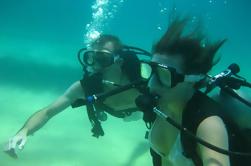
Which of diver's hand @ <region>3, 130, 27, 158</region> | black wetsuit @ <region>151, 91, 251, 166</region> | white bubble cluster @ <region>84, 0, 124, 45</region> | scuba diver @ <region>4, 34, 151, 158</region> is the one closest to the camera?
black wetsuit @ <region>151, 91, 251, 166</region>

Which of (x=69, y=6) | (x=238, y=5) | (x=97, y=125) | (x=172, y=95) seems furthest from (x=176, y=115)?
(x=69, y=6)

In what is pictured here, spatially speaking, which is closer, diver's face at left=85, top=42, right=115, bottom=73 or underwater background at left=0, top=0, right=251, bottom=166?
diver's face at left=85, top=42, right=115, bottom=73

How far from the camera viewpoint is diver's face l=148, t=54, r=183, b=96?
2.88 metres

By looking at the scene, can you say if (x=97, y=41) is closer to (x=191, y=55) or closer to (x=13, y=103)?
(x=191, y=55)

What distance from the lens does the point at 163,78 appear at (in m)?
2.90

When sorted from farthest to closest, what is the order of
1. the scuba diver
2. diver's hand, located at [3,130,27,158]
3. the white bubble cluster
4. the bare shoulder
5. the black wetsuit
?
the white bubble cluster < the bare shoulder < the scuba diver < diver's hand, located at [3,130,27,158] < the black wetsuit

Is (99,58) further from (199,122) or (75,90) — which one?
(199,122)

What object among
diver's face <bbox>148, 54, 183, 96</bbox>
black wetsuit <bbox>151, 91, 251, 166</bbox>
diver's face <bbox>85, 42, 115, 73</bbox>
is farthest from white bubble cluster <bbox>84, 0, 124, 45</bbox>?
black wetsuit <bbox>151, 91, 251, 166</bbox>

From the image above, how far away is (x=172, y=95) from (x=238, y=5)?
2171 centimetres

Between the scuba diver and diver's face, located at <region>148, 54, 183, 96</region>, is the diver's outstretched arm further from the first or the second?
diver's face, located at <region>148, 54, 183, 96</region>

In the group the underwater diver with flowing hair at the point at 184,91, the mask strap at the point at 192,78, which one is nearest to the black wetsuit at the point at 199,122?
the underwater diver with flowing hair at the point at 184,91

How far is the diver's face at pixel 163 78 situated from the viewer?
114 inches

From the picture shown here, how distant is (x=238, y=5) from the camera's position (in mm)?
23125

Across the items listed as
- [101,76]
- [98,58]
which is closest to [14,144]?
[101,76]
